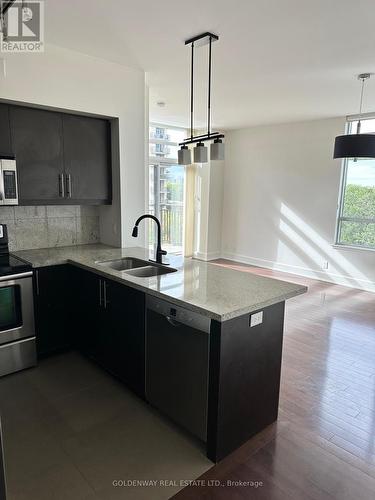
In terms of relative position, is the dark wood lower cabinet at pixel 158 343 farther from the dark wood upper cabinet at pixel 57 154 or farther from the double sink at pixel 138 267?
the dark wood upper cabinet at pixel 57 154

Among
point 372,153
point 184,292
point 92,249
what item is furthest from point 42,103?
point 372,153

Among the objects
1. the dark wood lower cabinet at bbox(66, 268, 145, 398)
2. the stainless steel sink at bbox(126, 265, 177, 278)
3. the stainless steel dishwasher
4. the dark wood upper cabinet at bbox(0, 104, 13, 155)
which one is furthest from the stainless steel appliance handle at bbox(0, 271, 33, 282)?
the stainless steel dishwasher

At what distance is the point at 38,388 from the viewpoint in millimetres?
2691

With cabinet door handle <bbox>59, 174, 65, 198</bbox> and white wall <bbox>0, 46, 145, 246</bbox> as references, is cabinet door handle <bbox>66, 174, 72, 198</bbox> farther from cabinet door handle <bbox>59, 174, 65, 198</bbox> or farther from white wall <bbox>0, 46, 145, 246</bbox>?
white wall <bbox>0, 46, 145, 246</bbox>

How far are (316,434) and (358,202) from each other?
434cm

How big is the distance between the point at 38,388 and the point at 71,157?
204 cm

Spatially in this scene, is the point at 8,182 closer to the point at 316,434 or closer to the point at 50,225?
the point at 50,225

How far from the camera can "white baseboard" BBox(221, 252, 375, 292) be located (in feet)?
18.5

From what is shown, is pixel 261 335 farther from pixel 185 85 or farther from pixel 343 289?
pixel 343 289

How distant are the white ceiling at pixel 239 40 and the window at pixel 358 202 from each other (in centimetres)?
126

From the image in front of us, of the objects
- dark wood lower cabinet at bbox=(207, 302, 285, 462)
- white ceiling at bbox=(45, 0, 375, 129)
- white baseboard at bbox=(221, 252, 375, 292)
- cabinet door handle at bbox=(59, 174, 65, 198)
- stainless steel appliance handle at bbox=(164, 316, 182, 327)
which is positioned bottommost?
white baseboard at bbox=(221, 252, 375, 292)

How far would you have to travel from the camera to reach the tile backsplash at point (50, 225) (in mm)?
3291

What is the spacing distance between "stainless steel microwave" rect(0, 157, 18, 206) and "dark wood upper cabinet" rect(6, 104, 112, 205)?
0.14 metres

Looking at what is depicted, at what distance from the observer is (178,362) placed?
2123 mm
